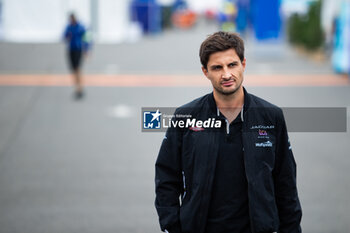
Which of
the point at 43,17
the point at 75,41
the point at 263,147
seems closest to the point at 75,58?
the point at 75,41

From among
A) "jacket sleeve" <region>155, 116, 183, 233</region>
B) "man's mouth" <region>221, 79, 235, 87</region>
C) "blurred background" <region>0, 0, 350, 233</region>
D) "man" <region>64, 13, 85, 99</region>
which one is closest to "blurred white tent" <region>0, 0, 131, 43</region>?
"blurred background" <region>0, 0, 350, 233</region>

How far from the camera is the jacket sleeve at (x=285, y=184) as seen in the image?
281 cm

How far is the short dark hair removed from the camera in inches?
107

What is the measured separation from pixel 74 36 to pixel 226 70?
10.1 m

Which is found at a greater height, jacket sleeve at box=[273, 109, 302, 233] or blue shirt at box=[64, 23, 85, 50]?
blue shirt at box=[64, 23, 85, 50]

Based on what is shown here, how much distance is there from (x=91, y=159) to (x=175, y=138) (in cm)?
550

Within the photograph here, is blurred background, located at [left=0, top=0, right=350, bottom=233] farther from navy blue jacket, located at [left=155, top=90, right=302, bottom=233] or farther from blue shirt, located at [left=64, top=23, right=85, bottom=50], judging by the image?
navy blue jacket, located at [left=155, top=90, right=302, bottom=233]

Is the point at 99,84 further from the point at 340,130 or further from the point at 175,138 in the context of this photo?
the point at 175,138

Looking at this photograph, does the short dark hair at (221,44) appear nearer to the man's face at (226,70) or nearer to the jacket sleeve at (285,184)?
the man's face at (226,70)

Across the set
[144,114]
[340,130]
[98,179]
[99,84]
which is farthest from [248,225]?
[99,84]

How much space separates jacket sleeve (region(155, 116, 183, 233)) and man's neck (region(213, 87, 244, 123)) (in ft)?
0.86

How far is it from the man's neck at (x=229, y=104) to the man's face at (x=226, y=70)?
47mm

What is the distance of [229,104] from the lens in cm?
280

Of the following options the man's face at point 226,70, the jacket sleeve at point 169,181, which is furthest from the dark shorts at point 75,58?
the man's face at point 226,70
